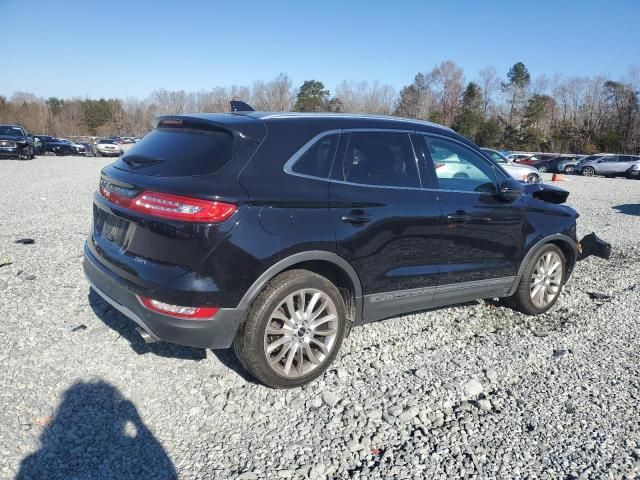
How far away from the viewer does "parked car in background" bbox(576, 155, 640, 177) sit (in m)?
34.0

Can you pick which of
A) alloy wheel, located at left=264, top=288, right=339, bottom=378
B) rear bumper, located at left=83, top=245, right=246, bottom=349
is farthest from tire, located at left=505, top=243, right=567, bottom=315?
rear bumper, located at left=83, top=245, right=246, bottom=349

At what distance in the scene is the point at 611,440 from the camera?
3.03 meters

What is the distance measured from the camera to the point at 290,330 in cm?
338

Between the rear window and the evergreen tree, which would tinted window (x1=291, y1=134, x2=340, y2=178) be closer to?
the rear window

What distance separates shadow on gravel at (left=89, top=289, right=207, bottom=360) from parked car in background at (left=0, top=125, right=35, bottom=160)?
24.6 m

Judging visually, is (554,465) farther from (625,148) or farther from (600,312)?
(625,148)

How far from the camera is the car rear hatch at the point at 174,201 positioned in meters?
2.93

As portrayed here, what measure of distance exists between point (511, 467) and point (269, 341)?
1.63 m

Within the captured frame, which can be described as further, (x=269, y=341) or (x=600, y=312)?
(x=600, y=312)

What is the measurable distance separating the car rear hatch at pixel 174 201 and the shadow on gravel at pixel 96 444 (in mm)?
794

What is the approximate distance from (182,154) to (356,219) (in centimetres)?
126

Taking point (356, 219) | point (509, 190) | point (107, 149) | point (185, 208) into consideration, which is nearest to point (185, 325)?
Answer: point (185, 208)

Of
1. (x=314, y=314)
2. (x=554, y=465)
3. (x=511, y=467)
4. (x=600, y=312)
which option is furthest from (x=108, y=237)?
(x=600, y=312)

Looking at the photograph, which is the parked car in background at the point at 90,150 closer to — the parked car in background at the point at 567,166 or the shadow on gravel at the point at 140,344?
the parked car in background at the point at 567,166
